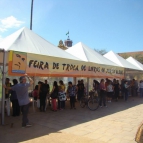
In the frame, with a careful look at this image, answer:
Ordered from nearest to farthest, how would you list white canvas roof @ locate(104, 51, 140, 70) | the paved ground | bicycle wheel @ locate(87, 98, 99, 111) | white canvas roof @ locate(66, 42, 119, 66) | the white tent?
1. the paved ground
2. the white tent
3. bicycle wheel @ locate(87, 98, 99, 111)
4. white canvas roof @ locate(66, 42, 119, 66)
5. white canvas roof @ locate(104, 51, 140, 70)

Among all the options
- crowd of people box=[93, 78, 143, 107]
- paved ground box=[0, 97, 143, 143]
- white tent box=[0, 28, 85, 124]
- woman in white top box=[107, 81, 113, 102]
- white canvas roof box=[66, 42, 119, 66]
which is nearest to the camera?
paved ground box=[0, 97, 143, 143]

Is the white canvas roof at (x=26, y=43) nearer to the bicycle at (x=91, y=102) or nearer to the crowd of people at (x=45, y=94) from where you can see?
the crowd of people at (x=45, y=94)

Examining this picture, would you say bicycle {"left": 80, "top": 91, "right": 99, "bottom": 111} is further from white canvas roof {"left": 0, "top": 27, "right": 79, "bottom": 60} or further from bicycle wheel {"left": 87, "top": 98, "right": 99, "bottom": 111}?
white canvas roof {"left": 0, "top": 27, "right": 79, "bottom": 60}

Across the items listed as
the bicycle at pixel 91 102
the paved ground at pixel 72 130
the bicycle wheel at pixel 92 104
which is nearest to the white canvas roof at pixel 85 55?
the bicycle at pixel 91 102

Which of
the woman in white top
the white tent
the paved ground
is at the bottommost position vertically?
the paved ground

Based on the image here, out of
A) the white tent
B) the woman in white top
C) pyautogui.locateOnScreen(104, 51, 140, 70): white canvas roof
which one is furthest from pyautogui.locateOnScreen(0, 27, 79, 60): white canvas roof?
pyautogui.locateOnScreen(104, 51, 140, 70): white canvas roof

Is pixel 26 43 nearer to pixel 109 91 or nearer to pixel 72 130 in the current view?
pixel 72 130

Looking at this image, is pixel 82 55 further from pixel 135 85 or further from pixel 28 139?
pixel 135 85

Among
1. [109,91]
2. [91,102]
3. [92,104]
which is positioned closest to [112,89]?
[109,91]

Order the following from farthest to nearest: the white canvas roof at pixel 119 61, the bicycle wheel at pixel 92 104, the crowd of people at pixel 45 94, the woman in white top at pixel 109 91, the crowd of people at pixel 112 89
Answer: the white canvas roof at pixel 119 61 < the woman in white top at pixel 109 91 < the crowd of people at pixel 112 89 < the bicycle wheel at pixel 92 104 < the crowd of people at pixel 45 94

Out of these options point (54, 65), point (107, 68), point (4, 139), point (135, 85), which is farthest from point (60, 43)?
point (4, 139)

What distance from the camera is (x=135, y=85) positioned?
650 inches

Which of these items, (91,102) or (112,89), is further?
(112,89)

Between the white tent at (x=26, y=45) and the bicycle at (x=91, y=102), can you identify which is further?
the bicycle at (x=91, y=102)
